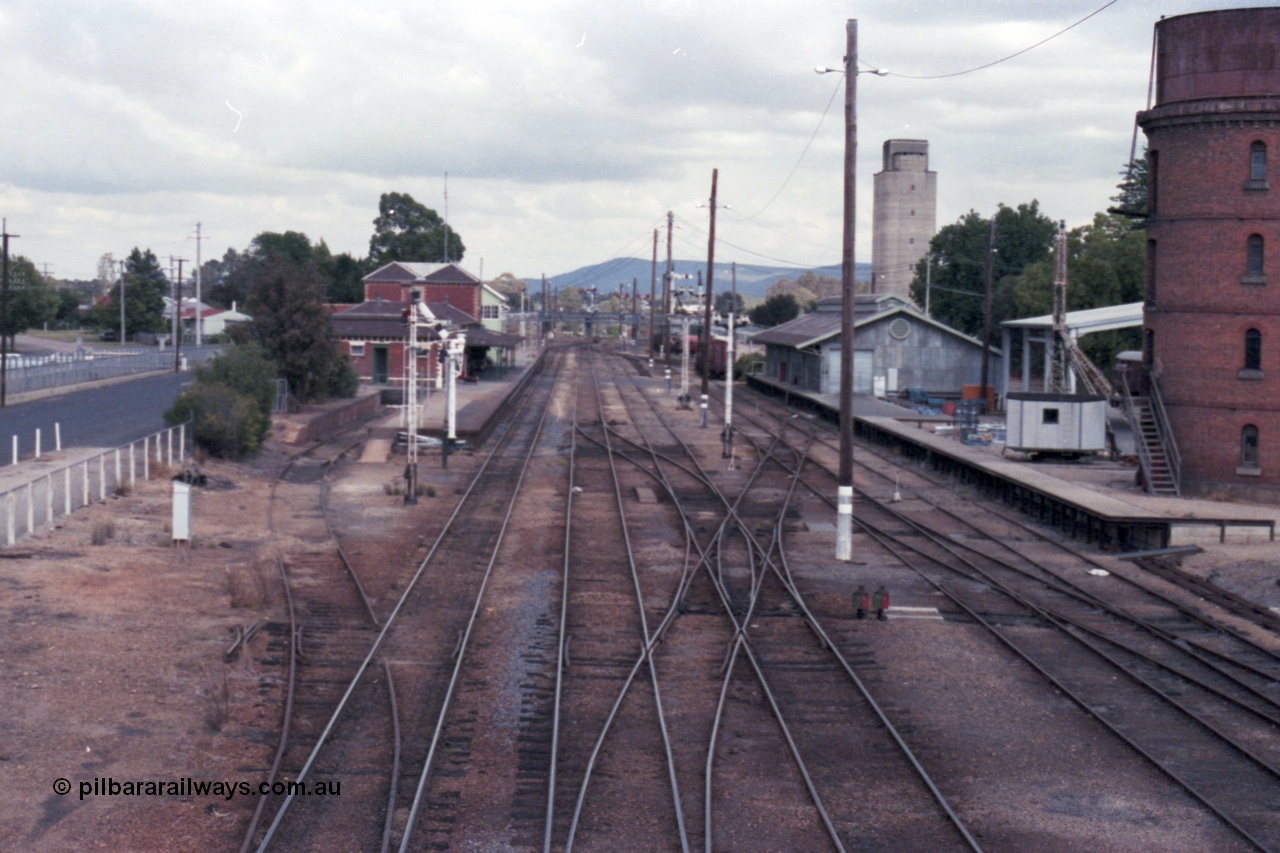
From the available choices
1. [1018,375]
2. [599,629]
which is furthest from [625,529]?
[1018,375]

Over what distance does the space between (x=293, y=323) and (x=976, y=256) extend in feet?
183

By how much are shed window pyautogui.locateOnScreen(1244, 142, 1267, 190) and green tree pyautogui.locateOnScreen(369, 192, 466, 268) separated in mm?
118942

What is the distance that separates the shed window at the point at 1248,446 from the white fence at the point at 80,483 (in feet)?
78.5

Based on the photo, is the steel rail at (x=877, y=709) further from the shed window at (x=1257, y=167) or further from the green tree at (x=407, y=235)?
the green tree at (x=407, y=235)

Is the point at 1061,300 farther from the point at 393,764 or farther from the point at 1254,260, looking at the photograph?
the point at 393,764

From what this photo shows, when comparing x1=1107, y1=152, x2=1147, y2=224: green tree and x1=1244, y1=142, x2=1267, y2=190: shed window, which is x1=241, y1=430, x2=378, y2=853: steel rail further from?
x1=1107, y1=152, x2=1147, y2=224: green tree

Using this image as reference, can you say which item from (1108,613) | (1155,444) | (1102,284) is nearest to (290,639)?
(1108,613)

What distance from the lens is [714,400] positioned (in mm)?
63250

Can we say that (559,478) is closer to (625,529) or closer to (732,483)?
(732,483)

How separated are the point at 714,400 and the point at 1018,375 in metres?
23.7

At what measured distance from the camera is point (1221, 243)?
2845 centimetres

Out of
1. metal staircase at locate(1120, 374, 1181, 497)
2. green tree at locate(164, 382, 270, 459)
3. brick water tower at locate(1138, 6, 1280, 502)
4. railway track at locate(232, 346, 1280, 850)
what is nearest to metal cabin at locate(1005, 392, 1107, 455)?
metal staircase at locate(1120, 374, 1181, 497)

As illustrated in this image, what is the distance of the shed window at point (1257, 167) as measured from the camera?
2803 cm

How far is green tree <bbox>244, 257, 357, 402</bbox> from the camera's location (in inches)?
1828
